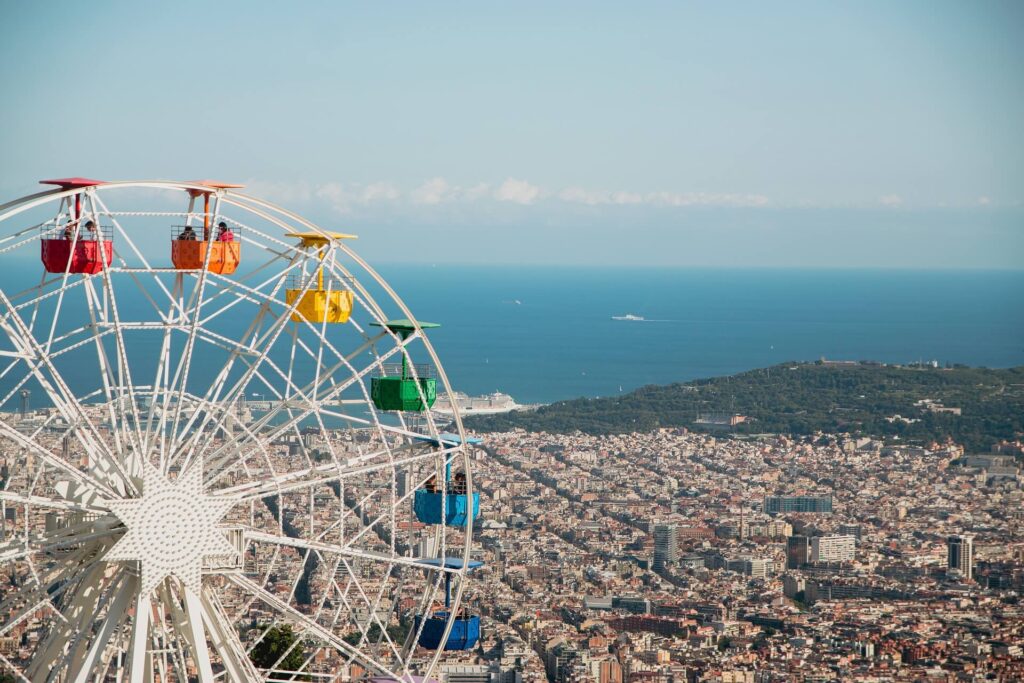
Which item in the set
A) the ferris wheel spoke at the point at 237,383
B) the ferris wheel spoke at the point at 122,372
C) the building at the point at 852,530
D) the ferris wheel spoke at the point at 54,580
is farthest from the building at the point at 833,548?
the ferris wheel spoke at the point at 122,372

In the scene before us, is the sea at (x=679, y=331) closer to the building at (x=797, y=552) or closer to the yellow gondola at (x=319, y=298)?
the building at (x=797, y=552)

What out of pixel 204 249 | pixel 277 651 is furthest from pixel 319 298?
pixel 277 651

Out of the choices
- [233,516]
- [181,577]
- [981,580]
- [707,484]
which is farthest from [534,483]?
[181,577]

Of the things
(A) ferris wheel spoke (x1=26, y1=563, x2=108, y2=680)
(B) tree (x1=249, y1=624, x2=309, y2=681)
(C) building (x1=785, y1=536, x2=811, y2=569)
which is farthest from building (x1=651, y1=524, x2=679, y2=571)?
(A) ferris wheel spoke (x1=26, y1=563, x2=108, y2=680)

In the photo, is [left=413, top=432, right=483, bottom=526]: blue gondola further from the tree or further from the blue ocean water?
the blue ocean water

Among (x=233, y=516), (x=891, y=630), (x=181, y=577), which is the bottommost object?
(x=891, y=630)

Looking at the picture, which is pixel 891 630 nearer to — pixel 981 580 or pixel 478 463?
pixel 981 580
